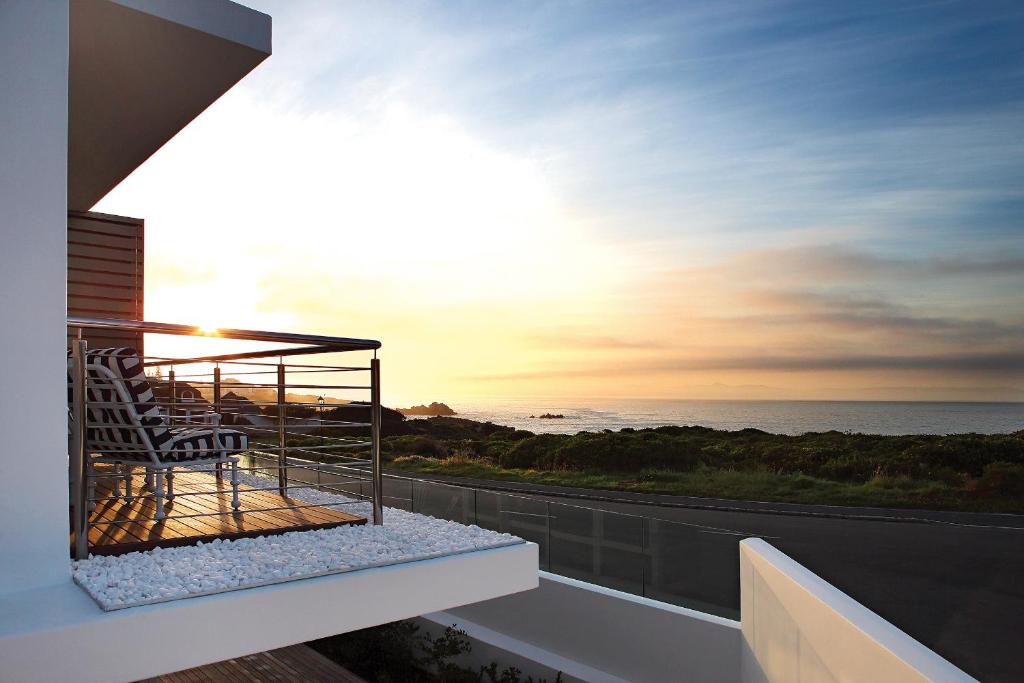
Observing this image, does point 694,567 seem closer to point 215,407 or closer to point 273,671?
point 273,671

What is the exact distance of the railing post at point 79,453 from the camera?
338 cm

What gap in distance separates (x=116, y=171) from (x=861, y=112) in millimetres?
17799

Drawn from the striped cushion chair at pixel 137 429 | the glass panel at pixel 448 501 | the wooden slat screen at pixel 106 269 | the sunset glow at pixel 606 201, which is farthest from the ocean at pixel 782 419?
the striped cushion chair at pixel 137 429

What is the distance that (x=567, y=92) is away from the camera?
14.0m

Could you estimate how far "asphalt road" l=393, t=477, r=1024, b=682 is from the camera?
7379 millimetres

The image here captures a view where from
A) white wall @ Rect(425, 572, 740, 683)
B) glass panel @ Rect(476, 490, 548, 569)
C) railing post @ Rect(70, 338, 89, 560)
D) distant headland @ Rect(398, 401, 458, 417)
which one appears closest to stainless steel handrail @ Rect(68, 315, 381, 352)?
railing post @ Rect(70, 338, 89, 560)

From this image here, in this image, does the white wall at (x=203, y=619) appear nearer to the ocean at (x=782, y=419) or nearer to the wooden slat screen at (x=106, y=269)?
the wooden slat screen at (x=106, y=269)

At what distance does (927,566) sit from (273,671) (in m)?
7.67

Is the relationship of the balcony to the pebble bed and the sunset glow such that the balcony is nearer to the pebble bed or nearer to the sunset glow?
the pebble bed

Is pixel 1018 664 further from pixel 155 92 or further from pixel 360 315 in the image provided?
pixel 360 315

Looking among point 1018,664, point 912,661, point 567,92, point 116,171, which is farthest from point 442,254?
point 912,661

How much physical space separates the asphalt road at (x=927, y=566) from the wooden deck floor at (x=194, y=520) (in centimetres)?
428

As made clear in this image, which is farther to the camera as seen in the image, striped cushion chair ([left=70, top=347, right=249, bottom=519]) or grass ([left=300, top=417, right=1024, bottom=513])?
grass ([left=300, top=417, right=1024, bottom=513])

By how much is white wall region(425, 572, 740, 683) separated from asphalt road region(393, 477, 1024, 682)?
809 mm
